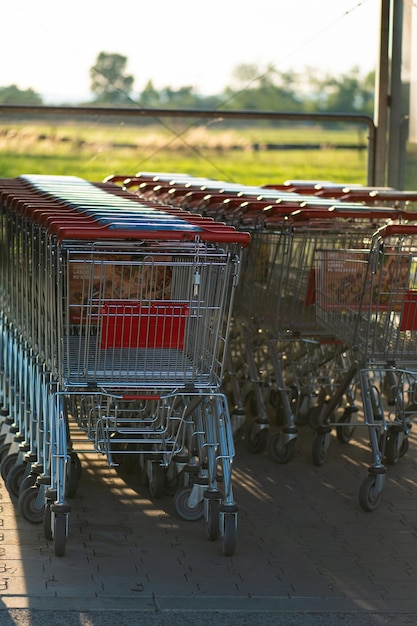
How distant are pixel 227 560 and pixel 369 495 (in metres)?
1.10

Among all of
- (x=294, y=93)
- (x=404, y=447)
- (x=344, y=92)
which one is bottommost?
(x=404, y=447)

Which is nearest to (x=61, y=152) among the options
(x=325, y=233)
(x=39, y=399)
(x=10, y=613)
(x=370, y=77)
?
(x=325, y=233)

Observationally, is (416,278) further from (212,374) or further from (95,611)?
(95,611)

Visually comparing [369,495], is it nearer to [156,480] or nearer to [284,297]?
[156,480]

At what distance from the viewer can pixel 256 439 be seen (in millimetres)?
7113

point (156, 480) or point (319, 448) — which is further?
point (319, 448)

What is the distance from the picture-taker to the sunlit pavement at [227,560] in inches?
179

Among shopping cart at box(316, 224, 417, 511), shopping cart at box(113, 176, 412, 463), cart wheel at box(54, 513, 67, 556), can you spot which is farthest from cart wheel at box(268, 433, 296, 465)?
cart wheel at box(54, 513, 67, 556)

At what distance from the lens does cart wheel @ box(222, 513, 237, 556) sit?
515 cm

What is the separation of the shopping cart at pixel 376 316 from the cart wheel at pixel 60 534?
166 centimetres

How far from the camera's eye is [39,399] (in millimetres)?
5629

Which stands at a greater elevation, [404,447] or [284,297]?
[284,297]

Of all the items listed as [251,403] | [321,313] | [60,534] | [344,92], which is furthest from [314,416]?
[344,92]

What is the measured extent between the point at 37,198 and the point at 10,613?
2.73 meters
